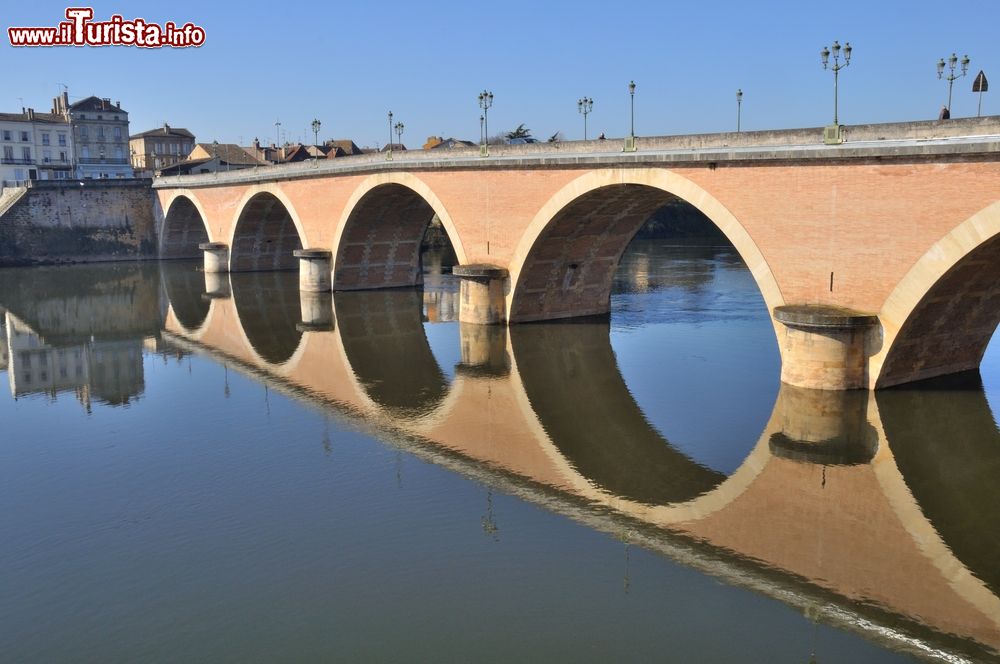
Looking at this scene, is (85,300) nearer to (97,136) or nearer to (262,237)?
(262,237)

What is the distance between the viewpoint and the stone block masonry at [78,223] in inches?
2028

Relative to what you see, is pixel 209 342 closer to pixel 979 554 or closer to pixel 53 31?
pixel 53 31

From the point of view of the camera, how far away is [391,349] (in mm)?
24938

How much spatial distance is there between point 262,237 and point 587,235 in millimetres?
25912

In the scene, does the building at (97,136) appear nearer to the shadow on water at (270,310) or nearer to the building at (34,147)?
the building at (34,147)

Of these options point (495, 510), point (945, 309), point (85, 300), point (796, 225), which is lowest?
point (495, 510)

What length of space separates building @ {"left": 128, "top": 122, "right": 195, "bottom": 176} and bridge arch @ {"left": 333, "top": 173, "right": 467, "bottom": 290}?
188 ft

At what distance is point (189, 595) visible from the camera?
10125 millimetres

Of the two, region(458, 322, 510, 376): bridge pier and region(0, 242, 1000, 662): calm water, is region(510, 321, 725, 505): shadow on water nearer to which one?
region(0, 242, 1000, 662): calm water

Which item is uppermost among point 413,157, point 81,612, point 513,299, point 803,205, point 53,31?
point 53,31

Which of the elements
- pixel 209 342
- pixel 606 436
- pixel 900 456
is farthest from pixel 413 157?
pixel 900 456

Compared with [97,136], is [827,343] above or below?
below

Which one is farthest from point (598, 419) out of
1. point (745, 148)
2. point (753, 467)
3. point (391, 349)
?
point (391, 349)

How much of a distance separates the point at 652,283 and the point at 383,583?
2903 cm
